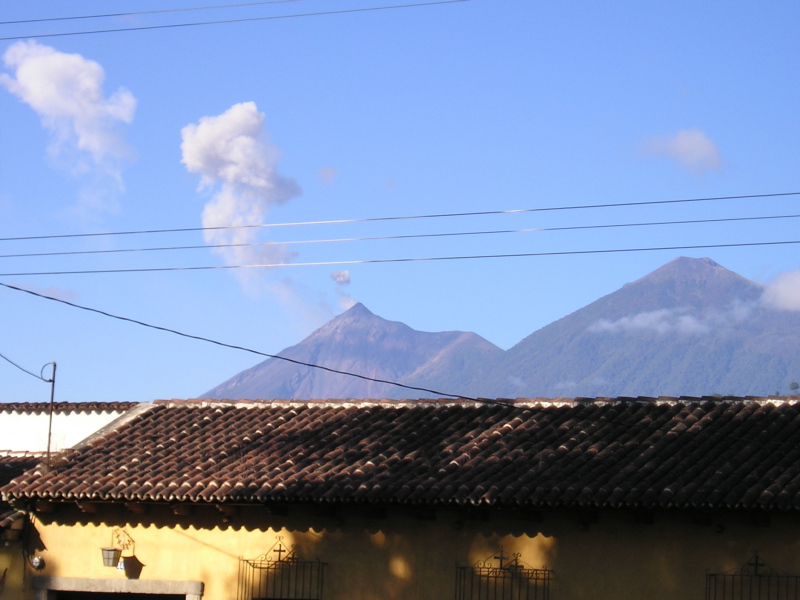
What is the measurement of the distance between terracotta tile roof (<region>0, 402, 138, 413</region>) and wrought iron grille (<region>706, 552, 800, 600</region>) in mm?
10518

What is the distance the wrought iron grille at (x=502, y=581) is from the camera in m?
12.9

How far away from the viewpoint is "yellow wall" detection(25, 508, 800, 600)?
12359mm

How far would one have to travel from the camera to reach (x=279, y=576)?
14141mm

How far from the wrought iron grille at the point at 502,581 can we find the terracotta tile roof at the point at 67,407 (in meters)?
7.82

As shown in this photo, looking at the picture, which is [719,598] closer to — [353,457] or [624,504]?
[624,504]

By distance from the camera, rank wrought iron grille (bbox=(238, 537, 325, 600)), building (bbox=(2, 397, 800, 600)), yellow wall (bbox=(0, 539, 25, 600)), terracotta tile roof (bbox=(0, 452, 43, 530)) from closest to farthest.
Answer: building (bbox=(2, 397, 800, 600)), wrought iron grille (bbox=(238, 537, 325, 600)), yellow wall (bbox=(0, 539, 25, 600)), terracotta tile roof (bbox=(0, 452, 43, 530))

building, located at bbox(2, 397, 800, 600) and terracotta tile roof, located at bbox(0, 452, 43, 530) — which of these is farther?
terracotta tile roof, located at bbox(0, 452, 43, 530)

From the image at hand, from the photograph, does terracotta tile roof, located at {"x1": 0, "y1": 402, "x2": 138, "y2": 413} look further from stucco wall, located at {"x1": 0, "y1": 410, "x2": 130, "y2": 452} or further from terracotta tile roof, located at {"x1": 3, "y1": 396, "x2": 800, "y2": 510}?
terracotta tile roof, located at {"x1": 3, "y1": 396, "x2": 800, "y2": 510}

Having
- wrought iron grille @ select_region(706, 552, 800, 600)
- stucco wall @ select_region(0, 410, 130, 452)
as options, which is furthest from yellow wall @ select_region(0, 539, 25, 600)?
wrought iron grille @ select_region(706, 552, 800, 600)

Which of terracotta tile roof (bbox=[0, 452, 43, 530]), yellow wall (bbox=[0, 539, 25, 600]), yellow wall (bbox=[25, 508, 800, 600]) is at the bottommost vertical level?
yellow wall (bbox=[0, 539, 25, 600])

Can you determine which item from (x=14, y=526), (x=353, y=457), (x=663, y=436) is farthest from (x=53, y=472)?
(x=663, y=436)

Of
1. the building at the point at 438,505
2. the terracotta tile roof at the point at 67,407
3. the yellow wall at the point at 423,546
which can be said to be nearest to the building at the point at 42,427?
the terracotta tile roof at the point at 67,407

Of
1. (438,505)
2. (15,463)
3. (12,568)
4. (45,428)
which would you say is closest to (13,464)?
(15,463)

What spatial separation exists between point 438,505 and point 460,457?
1137mm
